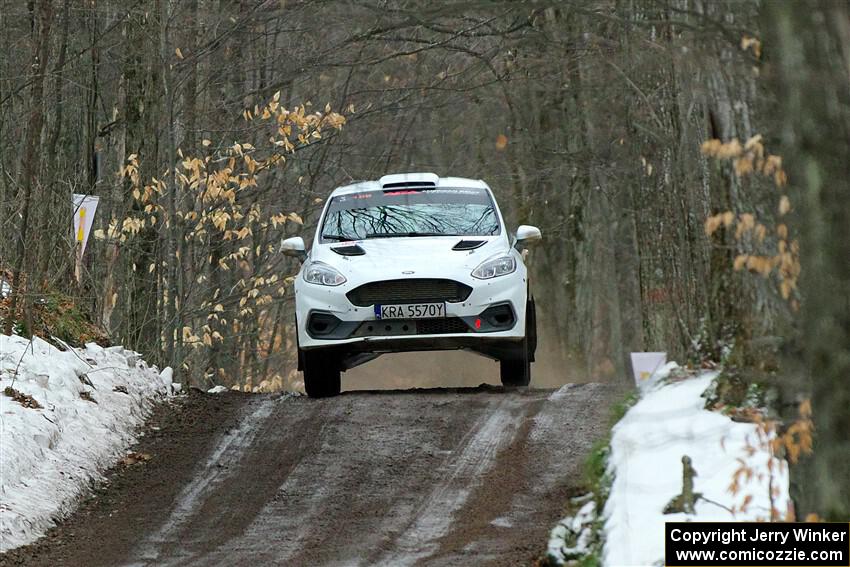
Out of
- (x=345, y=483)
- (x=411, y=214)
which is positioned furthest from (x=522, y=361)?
(x=345, y=483)

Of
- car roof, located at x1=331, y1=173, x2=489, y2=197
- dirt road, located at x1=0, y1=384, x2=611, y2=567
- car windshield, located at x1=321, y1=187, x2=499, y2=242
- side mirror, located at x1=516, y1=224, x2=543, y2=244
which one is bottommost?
dirt road, located at x1=0, y1=384, x2=611, y2=567

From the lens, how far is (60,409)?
33.2 ft

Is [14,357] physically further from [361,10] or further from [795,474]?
[795,474]

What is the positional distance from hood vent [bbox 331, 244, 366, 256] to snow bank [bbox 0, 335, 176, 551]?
2247 mm

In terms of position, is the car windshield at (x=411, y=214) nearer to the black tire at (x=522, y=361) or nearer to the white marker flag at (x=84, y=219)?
the black tire at (x=522, y=361)

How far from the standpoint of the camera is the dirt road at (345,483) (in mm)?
7719

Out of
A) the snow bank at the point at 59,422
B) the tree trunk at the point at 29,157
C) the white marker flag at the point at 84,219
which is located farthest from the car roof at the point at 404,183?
the tree trunk at the point at 29,157

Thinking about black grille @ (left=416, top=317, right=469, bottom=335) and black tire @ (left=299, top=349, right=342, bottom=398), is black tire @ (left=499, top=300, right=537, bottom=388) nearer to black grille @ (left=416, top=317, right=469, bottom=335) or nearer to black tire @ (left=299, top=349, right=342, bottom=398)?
black grille @ (left=416, top=317, right=469, bottom=335)

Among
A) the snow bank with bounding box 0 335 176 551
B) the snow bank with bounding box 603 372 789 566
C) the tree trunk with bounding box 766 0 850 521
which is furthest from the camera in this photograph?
the snow bank with bounding box 0 335 176 551

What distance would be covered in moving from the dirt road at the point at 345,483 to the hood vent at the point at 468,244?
137 centimetres

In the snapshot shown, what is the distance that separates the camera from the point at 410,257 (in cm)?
1184

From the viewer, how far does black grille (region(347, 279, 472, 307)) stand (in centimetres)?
1162

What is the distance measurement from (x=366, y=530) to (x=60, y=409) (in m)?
3.32

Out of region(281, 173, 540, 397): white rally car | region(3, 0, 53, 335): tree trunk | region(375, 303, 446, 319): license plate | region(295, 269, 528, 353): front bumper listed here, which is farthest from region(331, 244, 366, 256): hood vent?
region(3, 0, 53, 335): tree trunk
